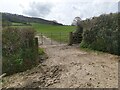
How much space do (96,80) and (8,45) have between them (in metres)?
7.49

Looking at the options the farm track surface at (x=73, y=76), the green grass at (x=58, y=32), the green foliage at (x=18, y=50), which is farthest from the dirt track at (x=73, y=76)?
the green grass at (x=58, y=32)

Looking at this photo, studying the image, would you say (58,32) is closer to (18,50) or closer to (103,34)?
(103,34)

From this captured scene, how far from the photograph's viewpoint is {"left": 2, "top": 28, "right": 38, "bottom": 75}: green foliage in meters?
14.1

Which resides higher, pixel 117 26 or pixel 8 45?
pixel 117 26

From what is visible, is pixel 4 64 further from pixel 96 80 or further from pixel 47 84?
pixel 96 80

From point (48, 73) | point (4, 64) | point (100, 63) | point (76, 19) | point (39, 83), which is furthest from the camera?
point (76, 19)

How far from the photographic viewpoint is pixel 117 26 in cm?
1678

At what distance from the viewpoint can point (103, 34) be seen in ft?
59.2


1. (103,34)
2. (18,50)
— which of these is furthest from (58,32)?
(18,50)

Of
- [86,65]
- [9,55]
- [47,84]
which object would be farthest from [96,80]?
[9,55]

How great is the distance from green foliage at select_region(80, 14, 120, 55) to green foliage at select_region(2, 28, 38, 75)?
14.7ft

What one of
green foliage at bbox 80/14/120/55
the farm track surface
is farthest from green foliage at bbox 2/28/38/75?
green foliage at bbox 80/14/120/55

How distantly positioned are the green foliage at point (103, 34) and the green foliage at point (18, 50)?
448cm

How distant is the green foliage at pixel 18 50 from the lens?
1413 cm
